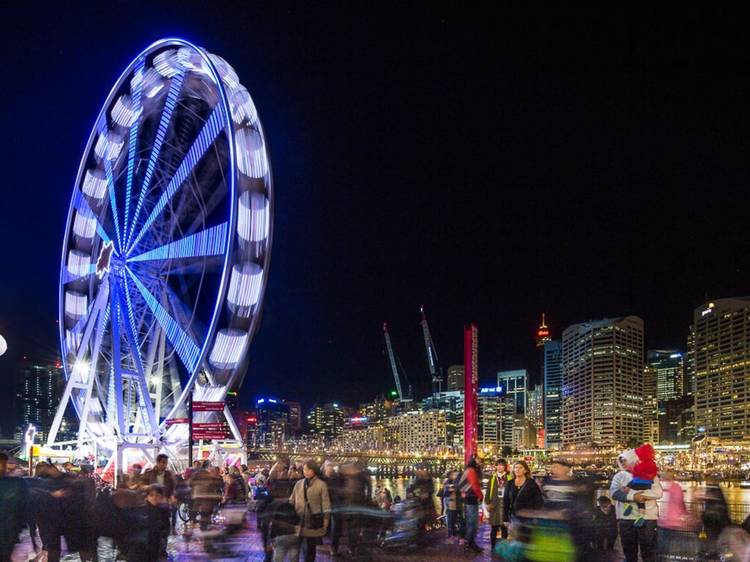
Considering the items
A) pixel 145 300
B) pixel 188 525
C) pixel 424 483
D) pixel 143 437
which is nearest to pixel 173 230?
pixel 145 300

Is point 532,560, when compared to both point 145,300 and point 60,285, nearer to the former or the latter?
point 145,300

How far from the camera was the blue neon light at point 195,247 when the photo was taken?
2575 cm

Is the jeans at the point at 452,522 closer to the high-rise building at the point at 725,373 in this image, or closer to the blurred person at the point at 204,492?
the blurred person at the point at 204,492

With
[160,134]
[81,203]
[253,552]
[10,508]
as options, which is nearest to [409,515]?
[253,552]

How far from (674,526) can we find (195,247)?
19.9 m

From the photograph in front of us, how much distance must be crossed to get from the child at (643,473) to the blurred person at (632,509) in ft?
0.10

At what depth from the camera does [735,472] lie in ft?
397

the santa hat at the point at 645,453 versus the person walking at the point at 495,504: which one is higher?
the santa hat at the point at 645,453

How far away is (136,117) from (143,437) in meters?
11.3

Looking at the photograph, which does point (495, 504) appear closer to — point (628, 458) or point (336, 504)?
point (336, 504)

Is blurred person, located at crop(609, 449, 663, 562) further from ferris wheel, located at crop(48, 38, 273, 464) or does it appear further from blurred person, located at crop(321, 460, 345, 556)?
ferris wheel, located at crop(48, 38, 273, 464)

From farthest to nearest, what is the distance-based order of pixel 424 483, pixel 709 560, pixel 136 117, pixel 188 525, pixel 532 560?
pixel 136 117 < pixel 188 525 < pixel 424 483 < pixel 709 560 < pixel 532 560

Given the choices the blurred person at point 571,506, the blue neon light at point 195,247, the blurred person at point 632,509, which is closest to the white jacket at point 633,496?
→ the blurred person at point 632,509

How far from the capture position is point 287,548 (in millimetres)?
9023
